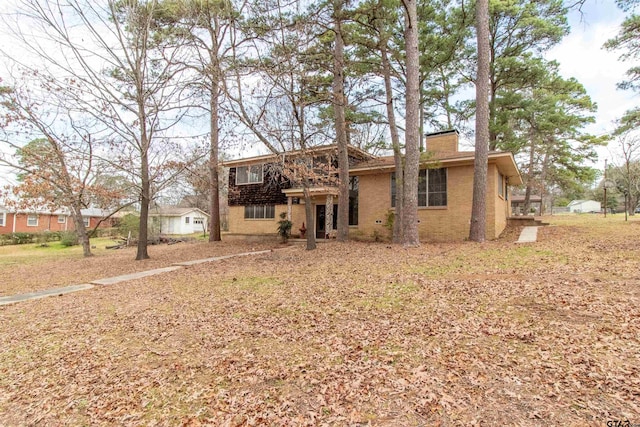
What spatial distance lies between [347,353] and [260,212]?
16.0 meters

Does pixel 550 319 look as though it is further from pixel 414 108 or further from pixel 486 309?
pixel 414 108

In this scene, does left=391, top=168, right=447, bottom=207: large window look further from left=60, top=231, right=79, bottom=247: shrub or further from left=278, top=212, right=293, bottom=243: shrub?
left=60, top=231, right=79, bottom=247: shrub

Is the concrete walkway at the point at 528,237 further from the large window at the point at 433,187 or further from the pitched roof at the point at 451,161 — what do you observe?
the large window at the point at 433,187

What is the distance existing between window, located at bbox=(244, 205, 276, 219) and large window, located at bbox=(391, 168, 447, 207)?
848 centimetres

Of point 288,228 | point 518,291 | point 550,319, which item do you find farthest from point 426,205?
point 550,319

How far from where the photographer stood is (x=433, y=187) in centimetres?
1356

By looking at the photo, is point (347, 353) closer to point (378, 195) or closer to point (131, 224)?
point (378, 195)

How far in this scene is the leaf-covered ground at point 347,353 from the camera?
2.49m

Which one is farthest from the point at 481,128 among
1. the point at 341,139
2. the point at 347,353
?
the point at 347,353

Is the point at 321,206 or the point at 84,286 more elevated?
the point at 321,206

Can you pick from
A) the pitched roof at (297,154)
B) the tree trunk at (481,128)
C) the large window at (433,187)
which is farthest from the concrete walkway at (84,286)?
the tree trunk at (481,128)

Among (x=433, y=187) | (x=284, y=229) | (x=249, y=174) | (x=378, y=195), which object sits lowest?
(x=284, y=229)

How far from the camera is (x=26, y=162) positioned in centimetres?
1176

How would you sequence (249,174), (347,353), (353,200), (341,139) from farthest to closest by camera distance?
1. (249,174)
2. (353,200)
3. (341,139)
4. (347,353)
